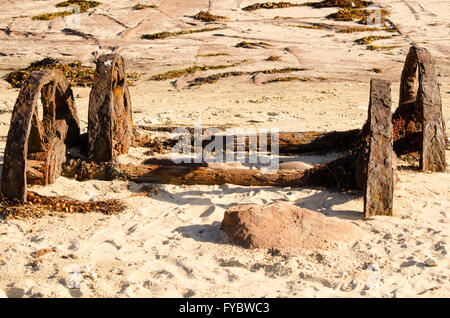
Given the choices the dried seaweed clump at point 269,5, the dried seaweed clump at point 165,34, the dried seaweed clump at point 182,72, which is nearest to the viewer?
the dried seaweed clump at point 182,72

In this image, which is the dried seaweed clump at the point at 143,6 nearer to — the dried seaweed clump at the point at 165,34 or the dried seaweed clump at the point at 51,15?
the dried seaweed clump at the point at 51,15

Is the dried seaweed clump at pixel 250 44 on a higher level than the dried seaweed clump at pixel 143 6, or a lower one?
lower

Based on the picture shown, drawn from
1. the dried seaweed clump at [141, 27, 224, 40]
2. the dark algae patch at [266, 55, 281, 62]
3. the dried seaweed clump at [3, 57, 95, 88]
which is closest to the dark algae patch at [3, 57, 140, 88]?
the dried seaweed clump at [3, 57, 95, 88]

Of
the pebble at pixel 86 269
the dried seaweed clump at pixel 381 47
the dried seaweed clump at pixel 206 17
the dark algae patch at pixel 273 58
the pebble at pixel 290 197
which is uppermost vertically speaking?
the dried seaweed clump at pixel 206 17

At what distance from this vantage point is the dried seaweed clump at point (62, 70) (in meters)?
11.5

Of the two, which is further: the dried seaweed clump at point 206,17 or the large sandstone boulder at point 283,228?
the dried seaweed clump at point 206,17

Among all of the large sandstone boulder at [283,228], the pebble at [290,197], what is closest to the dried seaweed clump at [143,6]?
the pebble at [290,197]

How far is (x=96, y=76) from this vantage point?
589 cm

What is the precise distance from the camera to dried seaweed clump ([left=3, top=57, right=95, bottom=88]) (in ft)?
37.8

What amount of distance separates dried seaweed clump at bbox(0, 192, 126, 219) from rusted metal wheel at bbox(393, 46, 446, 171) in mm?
3169

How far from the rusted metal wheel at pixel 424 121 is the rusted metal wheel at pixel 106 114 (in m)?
3.16

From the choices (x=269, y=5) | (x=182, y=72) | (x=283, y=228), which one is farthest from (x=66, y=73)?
(x=283, y=228)

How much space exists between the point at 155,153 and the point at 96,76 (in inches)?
45.2

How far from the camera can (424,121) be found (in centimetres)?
562
